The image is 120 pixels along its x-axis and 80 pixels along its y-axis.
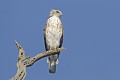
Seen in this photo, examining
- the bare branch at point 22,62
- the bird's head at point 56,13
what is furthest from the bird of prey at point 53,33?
the bare branch at point 22,62

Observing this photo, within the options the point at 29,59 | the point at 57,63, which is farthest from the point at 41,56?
the point at 57,63

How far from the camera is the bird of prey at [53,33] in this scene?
14891 millimetres

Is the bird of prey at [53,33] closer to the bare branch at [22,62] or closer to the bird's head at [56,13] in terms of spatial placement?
the bird's head at [56,13]

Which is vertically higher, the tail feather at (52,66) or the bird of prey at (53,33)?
the bird of prey at (53,33)

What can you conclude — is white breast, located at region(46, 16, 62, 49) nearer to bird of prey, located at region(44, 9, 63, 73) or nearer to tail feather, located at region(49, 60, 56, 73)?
bird of prey, located at region(44, 9, 63, 73)

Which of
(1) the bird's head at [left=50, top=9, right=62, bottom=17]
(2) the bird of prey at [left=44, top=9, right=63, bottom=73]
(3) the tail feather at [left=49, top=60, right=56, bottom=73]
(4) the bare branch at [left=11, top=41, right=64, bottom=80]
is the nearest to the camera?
(4) the bare branch at [left=11, top=41, right=64, bottom=80]

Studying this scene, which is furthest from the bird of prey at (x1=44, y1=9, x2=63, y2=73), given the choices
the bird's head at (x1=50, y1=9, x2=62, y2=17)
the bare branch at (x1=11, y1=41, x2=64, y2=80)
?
the bare branch at (x1=11, y1=41, x2=64, y2=80)

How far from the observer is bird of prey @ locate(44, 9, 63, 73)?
14.9 m

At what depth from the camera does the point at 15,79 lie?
35.3 feet

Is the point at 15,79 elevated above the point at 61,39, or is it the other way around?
the point at 61,39

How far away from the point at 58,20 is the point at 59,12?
→ 339 mm

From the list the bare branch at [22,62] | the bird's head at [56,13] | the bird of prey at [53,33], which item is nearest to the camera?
the bare branch at [22,62]

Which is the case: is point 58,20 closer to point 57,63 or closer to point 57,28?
point 57,28

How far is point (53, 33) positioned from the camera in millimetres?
14961
